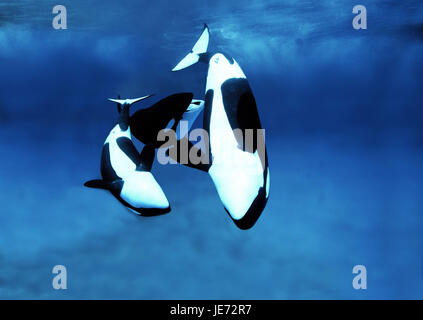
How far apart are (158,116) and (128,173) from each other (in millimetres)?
733

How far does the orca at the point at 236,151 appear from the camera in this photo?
3688 mm

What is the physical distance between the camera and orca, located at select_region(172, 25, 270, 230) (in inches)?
145

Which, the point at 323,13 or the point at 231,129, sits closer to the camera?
the point at 231,129

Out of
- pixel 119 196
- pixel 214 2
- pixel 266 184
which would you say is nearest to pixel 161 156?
pixel 119 196

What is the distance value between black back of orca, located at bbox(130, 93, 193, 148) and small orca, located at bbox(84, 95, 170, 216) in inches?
6.8

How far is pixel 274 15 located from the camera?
977 cm

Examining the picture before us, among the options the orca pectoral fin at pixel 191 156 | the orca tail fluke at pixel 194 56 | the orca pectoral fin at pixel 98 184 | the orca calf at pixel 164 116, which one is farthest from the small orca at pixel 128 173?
the orca tail fluke at pixel 194 56

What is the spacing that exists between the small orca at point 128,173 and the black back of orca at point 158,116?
0.57ft

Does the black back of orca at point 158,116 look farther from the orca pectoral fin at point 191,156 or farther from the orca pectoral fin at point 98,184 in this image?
the orca pectoral fin at point 98,184

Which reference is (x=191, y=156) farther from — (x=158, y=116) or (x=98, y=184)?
(x=98, y=184)

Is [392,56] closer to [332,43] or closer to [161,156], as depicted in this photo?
[332,43]

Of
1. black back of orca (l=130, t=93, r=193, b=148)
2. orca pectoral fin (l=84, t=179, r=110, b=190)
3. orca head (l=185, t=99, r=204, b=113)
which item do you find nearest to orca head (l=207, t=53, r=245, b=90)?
black back of orca (l=130, t=93, r=193, b=148)

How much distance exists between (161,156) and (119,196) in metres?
0.72

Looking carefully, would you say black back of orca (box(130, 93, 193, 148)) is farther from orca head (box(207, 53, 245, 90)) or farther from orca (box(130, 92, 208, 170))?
orca head (box(207, 53, 245, 90))
